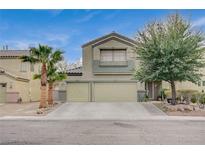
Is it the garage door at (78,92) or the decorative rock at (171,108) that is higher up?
the garage door at (78,92)

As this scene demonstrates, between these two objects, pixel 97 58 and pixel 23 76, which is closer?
pixel 97 58

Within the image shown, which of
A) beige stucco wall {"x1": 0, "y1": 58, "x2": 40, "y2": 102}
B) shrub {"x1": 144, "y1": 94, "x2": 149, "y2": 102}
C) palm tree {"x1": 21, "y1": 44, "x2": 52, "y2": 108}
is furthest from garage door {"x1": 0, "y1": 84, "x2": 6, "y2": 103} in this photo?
shrub {"x1": 144, "y1": 94, "x2": 149, "y2": 102}

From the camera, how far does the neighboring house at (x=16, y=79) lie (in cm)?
3061

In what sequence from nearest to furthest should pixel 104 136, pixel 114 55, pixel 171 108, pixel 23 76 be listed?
pixel 104 136
pixel 171 108
pixel 114 55
pixel 23 76

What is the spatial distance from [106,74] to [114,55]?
6.02 feet

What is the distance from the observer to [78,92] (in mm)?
30422

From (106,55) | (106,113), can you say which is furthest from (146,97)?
(106,113)

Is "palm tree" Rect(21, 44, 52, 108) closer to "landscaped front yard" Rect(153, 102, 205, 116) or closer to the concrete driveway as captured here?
the concrete driveway

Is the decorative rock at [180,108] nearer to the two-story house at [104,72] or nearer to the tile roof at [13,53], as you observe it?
the two-story house at [104,72]

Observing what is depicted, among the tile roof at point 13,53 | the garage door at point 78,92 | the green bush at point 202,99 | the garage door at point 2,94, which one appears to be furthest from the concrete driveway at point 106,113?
the tile roof at point 13,53

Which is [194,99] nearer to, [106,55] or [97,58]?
[106,55]

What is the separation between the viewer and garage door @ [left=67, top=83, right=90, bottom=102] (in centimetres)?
3023
